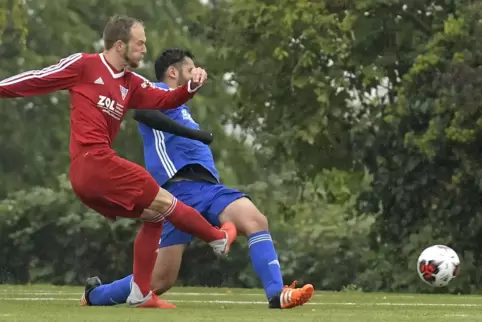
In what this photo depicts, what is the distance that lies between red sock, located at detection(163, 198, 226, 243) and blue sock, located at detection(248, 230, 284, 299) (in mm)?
416

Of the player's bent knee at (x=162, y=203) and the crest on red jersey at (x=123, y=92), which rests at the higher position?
the crest on red jersey at (x=123, y=92)

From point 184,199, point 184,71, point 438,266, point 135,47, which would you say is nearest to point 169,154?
point 184,199

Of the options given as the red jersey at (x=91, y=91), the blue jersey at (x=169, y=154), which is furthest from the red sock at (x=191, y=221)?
the blue jersey at (x=169, y=154)

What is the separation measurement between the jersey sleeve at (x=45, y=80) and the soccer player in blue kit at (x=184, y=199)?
728mm

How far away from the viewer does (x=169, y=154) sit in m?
10.6

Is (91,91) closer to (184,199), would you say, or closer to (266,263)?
(184,199)

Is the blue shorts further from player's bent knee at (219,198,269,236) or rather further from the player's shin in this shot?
the player's shin

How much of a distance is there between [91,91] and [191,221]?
1.12 meters

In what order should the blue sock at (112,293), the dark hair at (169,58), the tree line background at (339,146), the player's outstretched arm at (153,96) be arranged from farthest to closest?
the tree line background at (339,146) → the dark hair at (169,58) → the blue sock at (112,293) → the player's outstretched arm at (153,96)

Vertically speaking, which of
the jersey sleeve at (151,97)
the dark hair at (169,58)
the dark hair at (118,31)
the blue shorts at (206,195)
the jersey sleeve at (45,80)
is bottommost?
the blue shorts at (206,195)

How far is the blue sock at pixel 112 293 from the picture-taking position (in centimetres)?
1052

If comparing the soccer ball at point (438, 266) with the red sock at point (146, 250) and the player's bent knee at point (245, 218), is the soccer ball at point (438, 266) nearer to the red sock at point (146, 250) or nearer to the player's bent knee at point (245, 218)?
the player's bent knee at point (245, 218)

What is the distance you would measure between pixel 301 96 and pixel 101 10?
18706 millimetres

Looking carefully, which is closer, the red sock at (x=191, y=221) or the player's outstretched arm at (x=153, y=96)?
the red sock at (x=191, y=221)
